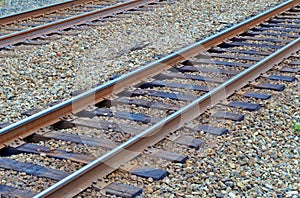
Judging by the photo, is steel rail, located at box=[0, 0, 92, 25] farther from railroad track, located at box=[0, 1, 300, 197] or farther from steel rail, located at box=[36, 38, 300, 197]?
steel rail, located at box=[36, 38, 300, 197]

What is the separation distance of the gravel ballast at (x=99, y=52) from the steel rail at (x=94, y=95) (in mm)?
468

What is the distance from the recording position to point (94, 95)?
651 cm

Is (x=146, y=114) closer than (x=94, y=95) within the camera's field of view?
Yes

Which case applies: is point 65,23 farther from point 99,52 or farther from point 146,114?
point 146,114

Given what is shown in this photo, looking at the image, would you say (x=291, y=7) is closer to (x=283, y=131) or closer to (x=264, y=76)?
(x=264, y=76)

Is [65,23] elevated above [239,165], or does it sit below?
above

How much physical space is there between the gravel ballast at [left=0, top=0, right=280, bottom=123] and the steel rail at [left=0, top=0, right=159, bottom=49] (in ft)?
1.12

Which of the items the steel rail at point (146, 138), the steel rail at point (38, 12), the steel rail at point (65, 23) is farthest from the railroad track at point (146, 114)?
the steel rail at point (38, 12)

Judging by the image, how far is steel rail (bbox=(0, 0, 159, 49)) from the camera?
30.3 ft

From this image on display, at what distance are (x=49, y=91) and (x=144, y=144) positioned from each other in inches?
84.5

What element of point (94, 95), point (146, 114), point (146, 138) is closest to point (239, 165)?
point (146, 138)

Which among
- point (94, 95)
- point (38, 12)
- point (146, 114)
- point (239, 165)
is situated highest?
point (38, 12)

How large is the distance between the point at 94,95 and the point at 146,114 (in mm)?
628

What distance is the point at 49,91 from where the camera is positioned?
7219 mm
